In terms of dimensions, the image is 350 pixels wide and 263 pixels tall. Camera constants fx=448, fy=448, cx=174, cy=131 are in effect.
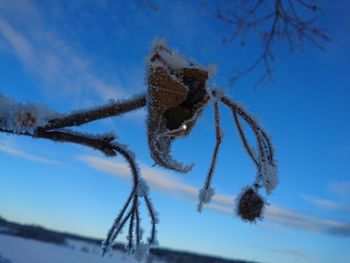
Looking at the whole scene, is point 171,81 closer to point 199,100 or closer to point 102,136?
point 199,100

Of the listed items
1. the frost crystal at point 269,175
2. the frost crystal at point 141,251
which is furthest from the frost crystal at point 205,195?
the frost crystal at point 141,251

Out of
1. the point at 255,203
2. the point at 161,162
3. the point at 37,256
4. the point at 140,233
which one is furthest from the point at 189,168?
the point at 37,256

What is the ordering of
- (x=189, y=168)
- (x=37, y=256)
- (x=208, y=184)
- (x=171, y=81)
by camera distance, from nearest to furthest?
(x=171, y=81), (x=189, y=168), (x=208, y=184), (x=37, y=256)

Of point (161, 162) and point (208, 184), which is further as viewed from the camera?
point (208, 184)

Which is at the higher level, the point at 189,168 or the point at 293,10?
the point at 293,10

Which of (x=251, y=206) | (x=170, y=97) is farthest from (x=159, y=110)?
(x=251, y=206)

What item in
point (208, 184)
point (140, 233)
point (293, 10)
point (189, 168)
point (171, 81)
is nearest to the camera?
point (171, 81)

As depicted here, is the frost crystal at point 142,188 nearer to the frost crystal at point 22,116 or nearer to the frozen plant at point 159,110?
the frozen plant at point 159,110

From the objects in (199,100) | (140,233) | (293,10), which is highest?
(293,10)
